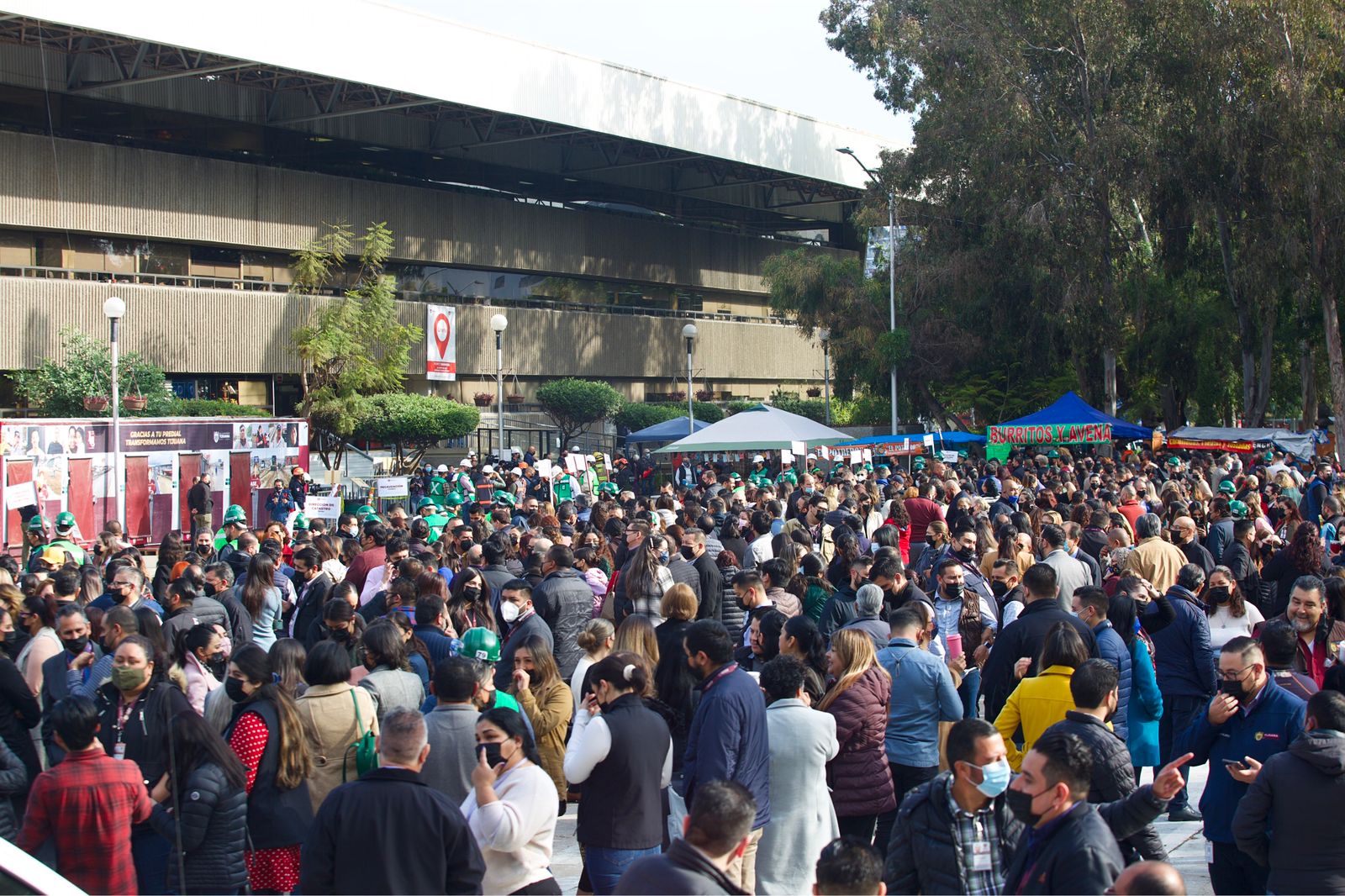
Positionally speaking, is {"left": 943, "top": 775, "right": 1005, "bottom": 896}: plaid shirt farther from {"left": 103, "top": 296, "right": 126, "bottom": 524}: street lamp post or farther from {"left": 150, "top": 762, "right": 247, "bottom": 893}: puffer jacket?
{"left": 103, "top": 296, "right": 126, "bottom": 524}: street lamp post

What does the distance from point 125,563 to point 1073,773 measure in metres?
7.30

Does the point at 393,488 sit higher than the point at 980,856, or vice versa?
the point at 980,856

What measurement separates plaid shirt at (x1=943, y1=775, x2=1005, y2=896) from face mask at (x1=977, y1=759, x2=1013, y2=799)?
89mm

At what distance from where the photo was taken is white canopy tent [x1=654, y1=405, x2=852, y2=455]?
914 inches

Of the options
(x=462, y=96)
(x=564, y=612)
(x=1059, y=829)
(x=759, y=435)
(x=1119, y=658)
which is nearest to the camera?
(x=1059, y=829)


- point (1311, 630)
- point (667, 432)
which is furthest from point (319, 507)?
point (667, 432)

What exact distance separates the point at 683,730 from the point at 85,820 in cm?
284

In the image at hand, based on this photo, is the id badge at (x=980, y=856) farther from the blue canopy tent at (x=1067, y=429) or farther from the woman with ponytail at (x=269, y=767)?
the blue canopy tent at (x=1067, y=429)

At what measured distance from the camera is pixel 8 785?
19.7 ft

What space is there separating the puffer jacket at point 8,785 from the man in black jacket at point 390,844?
95.7 inches

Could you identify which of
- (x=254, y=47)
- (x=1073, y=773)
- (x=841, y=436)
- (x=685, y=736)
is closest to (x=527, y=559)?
(x=685, y=736)

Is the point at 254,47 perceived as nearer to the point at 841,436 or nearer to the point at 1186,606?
the point at 841,436

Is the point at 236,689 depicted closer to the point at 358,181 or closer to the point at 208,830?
the point at 208,830

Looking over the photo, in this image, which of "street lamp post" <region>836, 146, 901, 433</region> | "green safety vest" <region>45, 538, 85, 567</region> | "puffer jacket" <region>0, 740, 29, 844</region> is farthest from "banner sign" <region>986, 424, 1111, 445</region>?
"puffer jacket" <region>0, 740, 29, 844</region>
